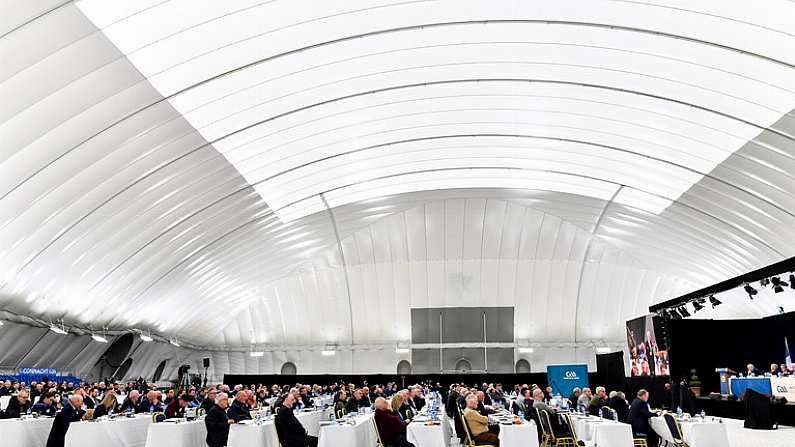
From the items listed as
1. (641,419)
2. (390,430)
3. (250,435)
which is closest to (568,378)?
(641,419)

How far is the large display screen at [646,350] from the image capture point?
2734cm

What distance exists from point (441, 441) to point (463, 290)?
28.1 meters

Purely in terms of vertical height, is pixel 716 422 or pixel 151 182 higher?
pixel 151 182

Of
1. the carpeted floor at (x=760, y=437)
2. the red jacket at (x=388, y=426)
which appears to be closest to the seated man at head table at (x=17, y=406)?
the red jacket at (x=388, y=426)

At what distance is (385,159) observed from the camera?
29219 mm

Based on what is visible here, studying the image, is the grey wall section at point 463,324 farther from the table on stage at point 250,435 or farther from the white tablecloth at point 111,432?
the table on stage at point 250,435

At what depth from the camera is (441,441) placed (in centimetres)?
1246

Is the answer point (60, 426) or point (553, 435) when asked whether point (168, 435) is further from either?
point (553, 435)

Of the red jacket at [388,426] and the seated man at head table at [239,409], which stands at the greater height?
the seated man at head table at [239,409]

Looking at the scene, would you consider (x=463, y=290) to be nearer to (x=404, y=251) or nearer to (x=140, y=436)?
(x=404, y=251)

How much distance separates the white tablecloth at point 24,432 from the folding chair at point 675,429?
12034 mm

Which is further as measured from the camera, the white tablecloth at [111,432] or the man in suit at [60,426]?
the white tablecloth at [111,432]

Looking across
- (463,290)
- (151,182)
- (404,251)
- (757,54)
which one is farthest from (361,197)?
(757,54)

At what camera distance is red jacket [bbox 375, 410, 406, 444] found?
36.7 ft
